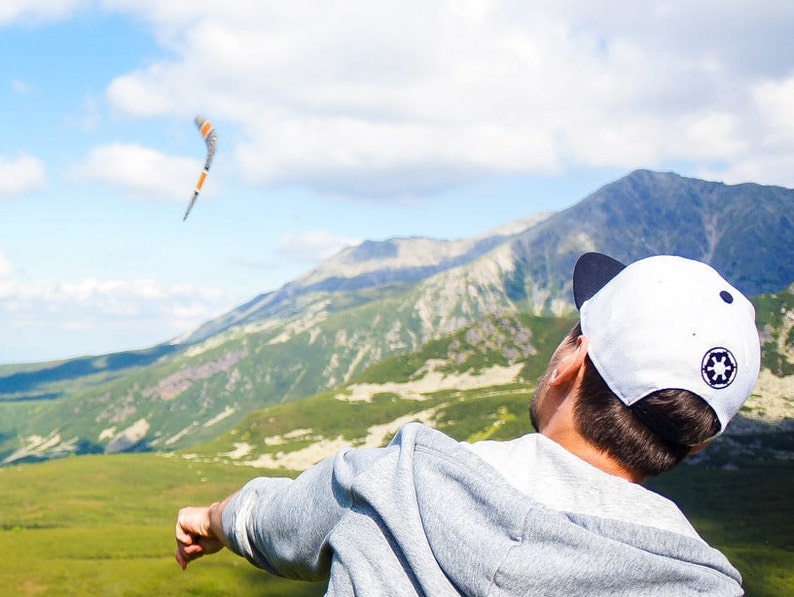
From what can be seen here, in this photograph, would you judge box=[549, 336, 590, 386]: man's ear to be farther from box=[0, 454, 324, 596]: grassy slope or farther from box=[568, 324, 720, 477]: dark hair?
box=[0, 454, 324, 596]: grassy slope

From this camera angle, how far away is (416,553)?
3023 mm

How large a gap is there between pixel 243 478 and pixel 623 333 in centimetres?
15263

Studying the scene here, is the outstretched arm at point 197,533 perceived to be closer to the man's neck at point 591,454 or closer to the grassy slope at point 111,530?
the man's neck at point 591,454

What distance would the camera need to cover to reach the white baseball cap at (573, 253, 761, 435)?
3.35m

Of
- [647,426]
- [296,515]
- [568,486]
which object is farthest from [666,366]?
[296,515]

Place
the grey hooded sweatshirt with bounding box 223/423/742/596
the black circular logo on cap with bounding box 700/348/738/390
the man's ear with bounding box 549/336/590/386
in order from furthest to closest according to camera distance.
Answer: the man's ear with bounding box 549/336/590/386 → the black circular logo on cap with bounding box 700/348/738/390 → the grey hooded sweatshirt with bounding box 223/423/742/596

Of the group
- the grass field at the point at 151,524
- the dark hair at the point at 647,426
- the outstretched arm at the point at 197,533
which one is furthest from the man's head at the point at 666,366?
the grass field at the point at 151,524

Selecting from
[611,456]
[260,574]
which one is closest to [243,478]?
[260,574]

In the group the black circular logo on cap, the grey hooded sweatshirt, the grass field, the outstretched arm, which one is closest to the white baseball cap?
the black circular logo on cap

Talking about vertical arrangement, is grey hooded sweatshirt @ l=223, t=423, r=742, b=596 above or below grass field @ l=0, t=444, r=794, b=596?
above

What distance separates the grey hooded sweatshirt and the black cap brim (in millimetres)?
1126

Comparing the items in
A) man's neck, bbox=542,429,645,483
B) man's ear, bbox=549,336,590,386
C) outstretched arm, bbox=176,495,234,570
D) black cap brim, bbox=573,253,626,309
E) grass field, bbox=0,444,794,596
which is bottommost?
grass field, bbox=0,444,794,596

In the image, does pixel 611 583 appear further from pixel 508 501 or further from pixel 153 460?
pixel 153 460

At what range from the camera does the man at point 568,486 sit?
2.86 metres
